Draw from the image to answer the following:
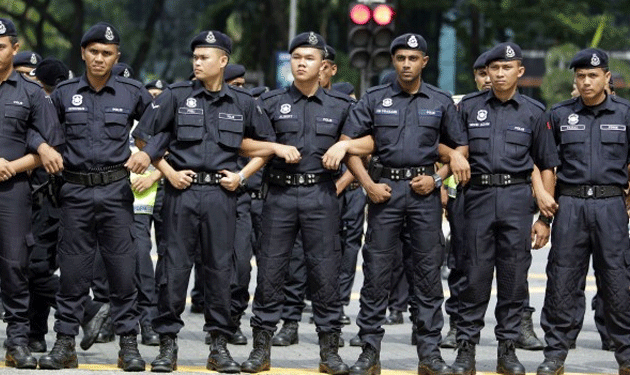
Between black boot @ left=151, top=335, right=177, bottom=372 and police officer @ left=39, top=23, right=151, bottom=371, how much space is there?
0.14 m

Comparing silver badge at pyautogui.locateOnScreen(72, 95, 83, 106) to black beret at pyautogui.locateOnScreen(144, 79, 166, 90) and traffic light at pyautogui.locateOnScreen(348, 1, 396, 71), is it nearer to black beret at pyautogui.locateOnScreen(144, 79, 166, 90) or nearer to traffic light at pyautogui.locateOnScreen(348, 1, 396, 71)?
black beret at pyautogui.locateOnScreen(144, 79, 166, 90)

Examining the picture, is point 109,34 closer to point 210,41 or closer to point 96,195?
point 210,41

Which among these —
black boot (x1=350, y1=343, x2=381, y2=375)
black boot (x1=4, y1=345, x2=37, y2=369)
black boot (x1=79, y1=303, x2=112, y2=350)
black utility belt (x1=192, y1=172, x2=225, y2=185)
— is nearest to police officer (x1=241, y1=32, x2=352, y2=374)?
black boot (x1=350, y1=343, x2=381, y2=375)

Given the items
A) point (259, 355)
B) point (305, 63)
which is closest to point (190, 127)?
point (305, 63)

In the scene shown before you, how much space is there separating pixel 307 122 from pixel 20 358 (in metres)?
2.49

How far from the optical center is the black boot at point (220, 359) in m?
10.1

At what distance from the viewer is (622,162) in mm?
10445

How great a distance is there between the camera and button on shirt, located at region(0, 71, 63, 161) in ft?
32.9

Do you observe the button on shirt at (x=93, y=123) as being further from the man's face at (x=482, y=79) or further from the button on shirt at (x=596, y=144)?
the man's face at (x=482, y=79)

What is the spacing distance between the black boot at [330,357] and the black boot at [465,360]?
29.6 inches

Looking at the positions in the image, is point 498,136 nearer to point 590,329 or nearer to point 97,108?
point 97,108

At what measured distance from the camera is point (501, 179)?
10.3m

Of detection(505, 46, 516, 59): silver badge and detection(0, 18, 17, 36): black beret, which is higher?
detection(0, 18, 17, 36): black beret

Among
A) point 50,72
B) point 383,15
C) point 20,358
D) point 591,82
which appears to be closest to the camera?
point 20,358
